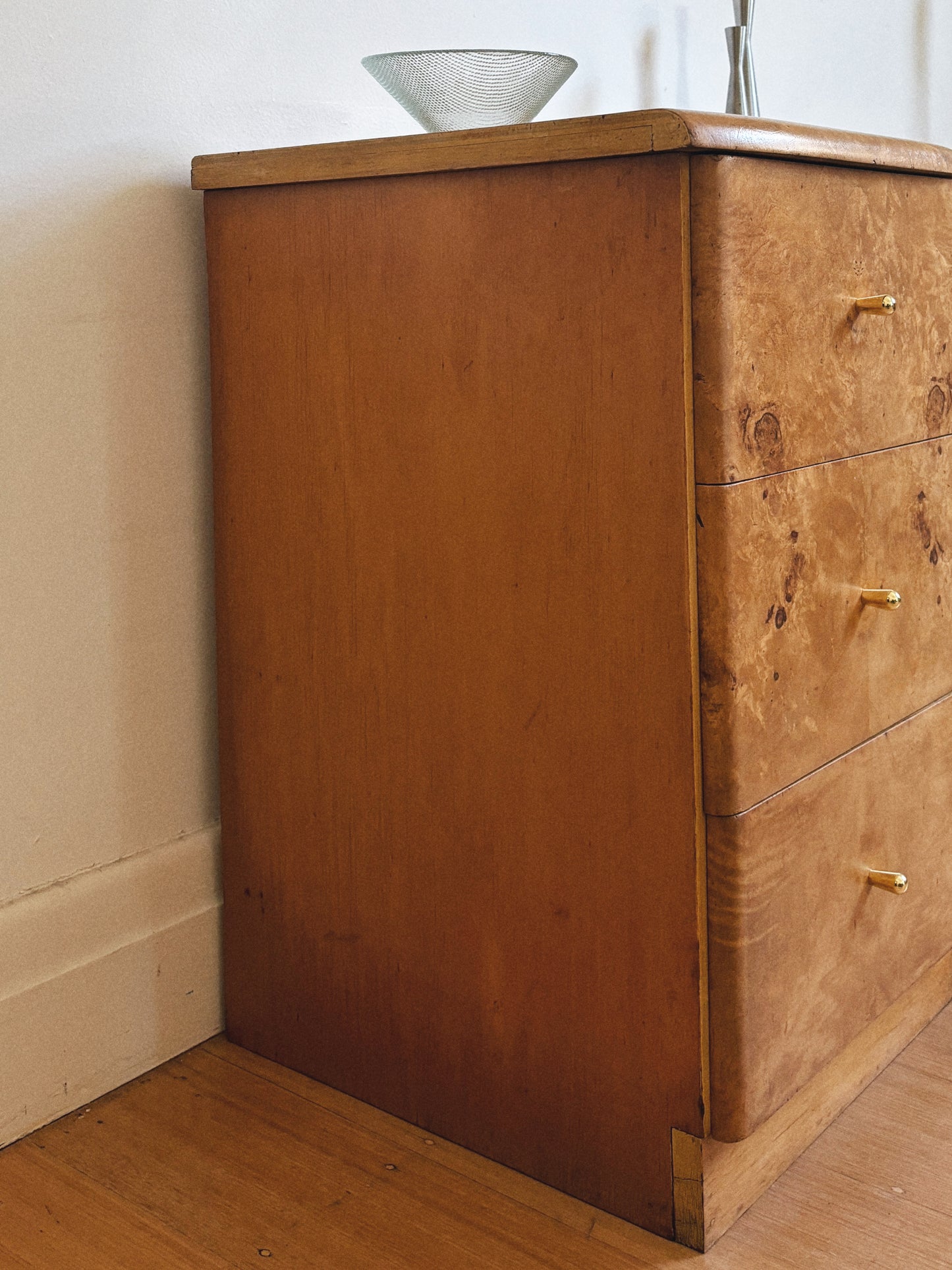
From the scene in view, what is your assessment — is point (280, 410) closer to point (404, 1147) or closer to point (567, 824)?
point (567, 824)

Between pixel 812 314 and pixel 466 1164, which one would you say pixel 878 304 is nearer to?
pixel 812 314

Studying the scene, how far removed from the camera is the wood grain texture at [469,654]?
933mm

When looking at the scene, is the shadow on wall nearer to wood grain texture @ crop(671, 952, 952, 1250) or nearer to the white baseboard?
the white baseboard

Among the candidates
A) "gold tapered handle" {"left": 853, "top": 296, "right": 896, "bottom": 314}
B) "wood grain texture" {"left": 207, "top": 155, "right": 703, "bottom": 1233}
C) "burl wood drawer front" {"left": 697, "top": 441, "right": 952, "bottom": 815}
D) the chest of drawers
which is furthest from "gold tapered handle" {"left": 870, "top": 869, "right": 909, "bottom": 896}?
"gold tapered handle" {"left": 853, "top": 296, "right": 896, "bottom": 314}

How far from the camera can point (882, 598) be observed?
1.05 m

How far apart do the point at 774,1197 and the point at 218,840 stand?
63 cm

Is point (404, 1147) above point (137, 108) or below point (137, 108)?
below

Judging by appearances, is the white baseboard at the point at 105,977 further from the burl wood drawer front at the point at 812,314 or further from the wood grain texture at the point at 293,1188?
the burl wood drawer front at the point at 812,314

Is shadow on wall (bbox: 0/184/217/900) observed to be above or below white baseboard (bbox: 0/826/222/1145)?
above

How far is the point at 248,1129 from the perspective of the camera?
1.15m

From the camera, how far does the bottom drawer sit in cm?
95

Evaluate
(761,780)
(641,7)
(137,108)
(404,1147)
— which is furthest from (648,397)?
(641,7)

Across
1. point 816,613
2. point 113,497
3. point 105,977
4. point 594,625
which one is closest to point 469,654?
point 594,625

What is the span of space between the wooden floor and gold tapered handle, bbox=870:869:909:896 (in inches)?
9.5
